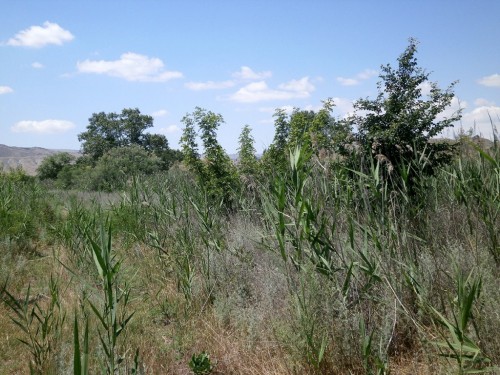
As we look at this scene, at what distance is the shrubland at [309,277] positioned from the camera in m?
2.55

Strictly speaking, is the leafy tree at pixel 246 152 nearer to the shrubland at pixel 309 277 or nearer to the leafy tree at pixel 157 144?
the shrubland at pixel 309 277

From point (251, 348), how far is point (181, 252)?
2.13 meters

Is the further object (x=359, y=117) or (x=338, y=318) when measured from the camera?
(x=359, y=117)

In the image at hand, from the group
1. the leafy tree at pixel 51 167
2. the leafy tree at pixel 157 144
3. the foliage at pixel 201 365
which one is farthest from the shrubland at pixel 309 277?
the leafy tree at pixel 157 144

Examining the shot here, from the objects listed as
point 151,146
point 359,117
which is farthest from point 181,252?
point 151,146

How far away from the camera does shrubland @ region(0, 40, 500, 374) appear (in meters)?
2.55

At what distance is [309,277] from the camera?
2.95 m

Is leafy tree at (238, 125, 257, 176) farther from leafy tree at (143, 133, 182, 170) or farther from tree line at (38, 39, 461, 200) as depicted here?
leafy tree at (143, 133, 182, 170)

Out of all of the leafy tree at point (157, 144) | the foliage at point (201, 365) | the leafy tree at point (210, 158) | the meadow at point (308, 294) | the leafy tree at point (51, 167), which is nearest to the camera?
the meadow at point (308, 294)

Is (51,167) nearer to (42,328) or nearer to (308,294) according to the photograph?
(42,328)

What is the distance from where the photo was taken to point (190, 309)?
14.2ft

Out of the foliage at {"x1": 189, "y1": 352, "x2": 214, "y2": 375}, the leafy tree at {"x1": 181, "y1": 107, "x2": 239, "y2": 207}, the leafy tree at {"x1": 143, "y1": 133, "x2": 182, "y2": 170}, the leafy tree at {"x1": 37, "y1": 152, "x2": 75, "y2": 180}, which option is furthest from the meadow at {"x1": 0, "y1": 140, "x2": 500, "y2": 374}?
the leafy tree at {"x1": 143, "y1": 133, "x2": 182, "y2": 170}

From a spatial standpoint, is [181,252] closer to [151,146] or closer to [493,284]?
[493,284]

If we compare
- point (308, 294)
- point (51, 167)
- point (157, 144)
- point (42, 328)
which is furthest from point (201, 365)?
point (157, 144)
